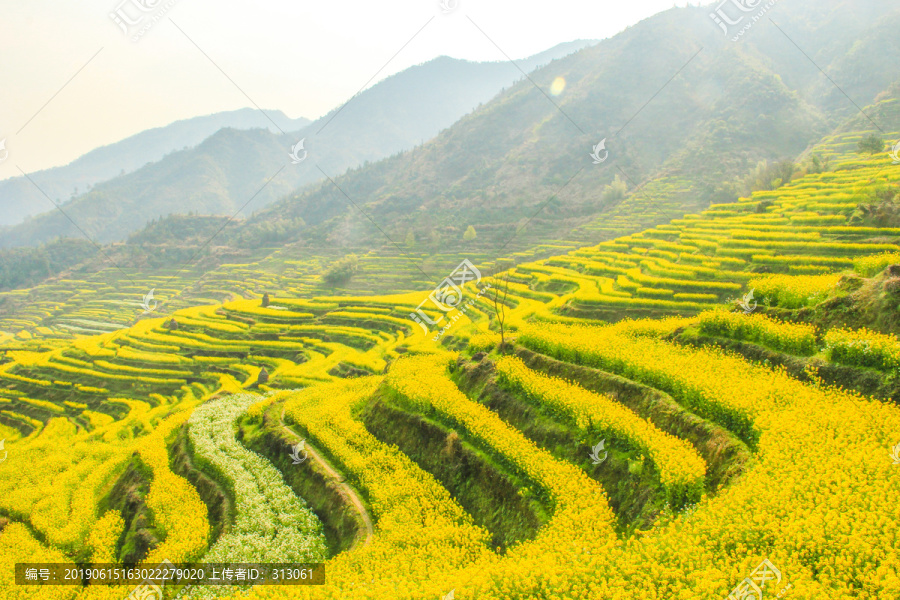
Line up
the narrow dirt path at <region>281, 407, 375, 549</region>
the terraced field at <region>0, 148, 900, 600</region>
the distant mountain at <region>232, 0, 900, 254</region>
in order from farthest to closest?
1. the distant mountain at <region>232, 0, 900, 254</region>
2. the narrow dirt path at <region>281, 407, 375, 549</region>
3. the terraced field at <region>0, 148, 900, 600</region>

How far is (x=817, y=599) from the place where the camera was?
6.67m

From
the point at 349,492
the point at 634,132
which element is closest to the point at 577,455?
the point at 349,492

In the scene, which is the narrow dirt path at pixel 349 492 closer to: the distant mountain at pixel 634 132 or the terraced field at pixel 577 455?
the terraced field at pixel 577 455

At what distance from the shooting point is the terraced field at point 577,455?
8.61 m

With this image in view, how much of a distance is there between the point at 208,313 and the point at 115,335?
9115 millimetres

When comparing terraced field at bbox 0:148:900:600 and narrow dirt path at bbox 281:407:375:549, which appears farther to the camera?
narrow dirt path at bbox 281:407:375:549

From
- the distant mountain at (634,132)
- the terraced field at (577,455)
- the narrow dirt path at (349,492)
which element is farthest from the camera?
the distant mountain at (634,132)

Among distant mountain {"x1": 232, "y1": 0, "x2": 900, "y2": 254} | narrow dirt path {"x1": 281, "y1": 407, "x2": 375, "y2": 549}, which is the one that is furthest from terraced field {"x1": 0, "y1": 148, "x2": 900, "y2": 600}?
distant mountain {"x1": 232, "y1": 0, "x2": 900, "y2": 254}

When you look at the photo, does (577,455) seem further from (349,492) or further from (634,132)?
(634,132)

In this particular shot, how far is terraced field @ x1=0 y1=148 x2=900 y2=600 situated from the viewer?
861 centimetres

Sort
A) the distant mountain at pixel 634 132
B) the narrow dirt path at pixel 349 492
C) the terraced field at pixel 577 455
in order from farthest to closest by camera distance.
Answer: the distant mountain at pixel 634 132 < the narrow dirt path at pixel 349 492 < the terraced field at pixel 577 455

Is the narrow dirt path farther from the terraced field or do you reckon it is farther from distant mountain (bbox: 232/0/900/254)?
distant mountain (bbox: 232/0/900/254)

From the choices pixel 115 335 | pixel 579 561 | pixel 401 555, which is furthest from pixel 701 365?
pixel 115 335

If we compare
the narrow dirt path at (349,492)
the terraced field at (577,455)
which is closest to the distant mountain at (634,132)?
the terraced field at (577,455)
